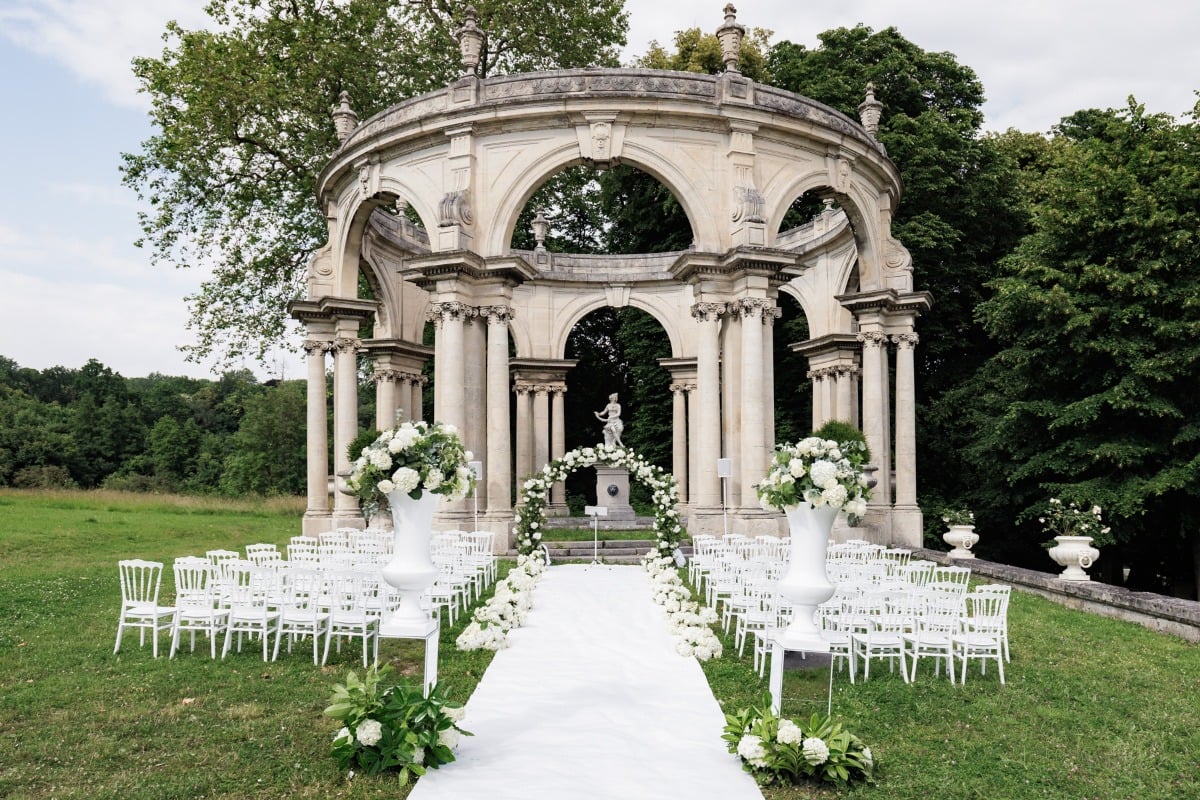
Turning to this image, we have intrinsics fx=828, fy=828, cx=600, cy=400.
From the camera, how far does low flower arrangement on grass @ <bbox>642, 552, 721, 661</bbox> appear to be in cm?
895

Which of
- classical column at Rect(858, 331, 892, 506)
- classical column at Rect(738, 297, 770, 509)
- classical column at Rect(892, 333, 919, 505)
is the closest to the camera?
classical column at Rect(738, 297, 770, 509)

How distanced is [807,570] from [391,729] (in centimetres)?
342

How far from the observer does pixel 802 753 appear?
17.7 ft

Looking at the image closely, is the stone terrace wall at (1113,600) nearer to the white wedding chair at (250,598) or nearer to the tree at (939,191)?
the tree at (939,191)

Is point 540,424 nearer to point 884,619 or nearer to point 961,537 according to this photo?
point 961,537

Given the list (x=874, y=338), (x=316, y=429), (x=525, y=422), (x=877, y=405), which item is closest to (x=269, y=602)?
(x=316, y=429)

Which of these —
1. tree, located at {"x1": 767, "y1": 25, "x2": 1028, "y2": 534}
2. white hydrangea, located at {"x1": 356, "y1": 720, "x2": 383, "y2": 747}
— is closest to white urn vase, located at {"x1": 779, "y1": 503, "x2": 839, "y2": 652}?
white hydrangea, located at {"x1": 356, "y1": 720, "x2": 383, "y2": 747}

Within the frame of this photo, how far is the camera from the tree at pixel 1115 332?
17.5 meters

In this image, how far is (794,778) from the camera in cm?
545

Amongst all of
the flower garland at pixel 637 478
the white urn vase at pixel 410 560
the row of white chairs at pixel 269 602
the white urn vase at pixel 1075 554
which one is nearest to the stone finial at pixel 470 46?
the flower garland at pixel 637 478

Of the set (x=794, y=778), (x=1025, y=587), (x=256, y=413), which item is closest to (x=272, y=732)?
(x=794, y=778)

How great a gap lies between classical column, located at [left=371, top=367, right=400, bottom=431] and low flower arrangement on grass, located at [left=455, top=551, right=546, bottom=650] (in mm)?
12996

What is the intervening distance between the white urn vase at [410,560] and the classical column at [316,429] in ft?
49.2

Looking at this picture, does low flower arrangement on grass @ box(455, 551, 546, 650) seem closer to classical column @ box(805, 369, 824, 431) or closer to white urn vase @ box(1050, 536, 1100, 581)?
white urn vase @ box(1050, 536, 1100, 581)
